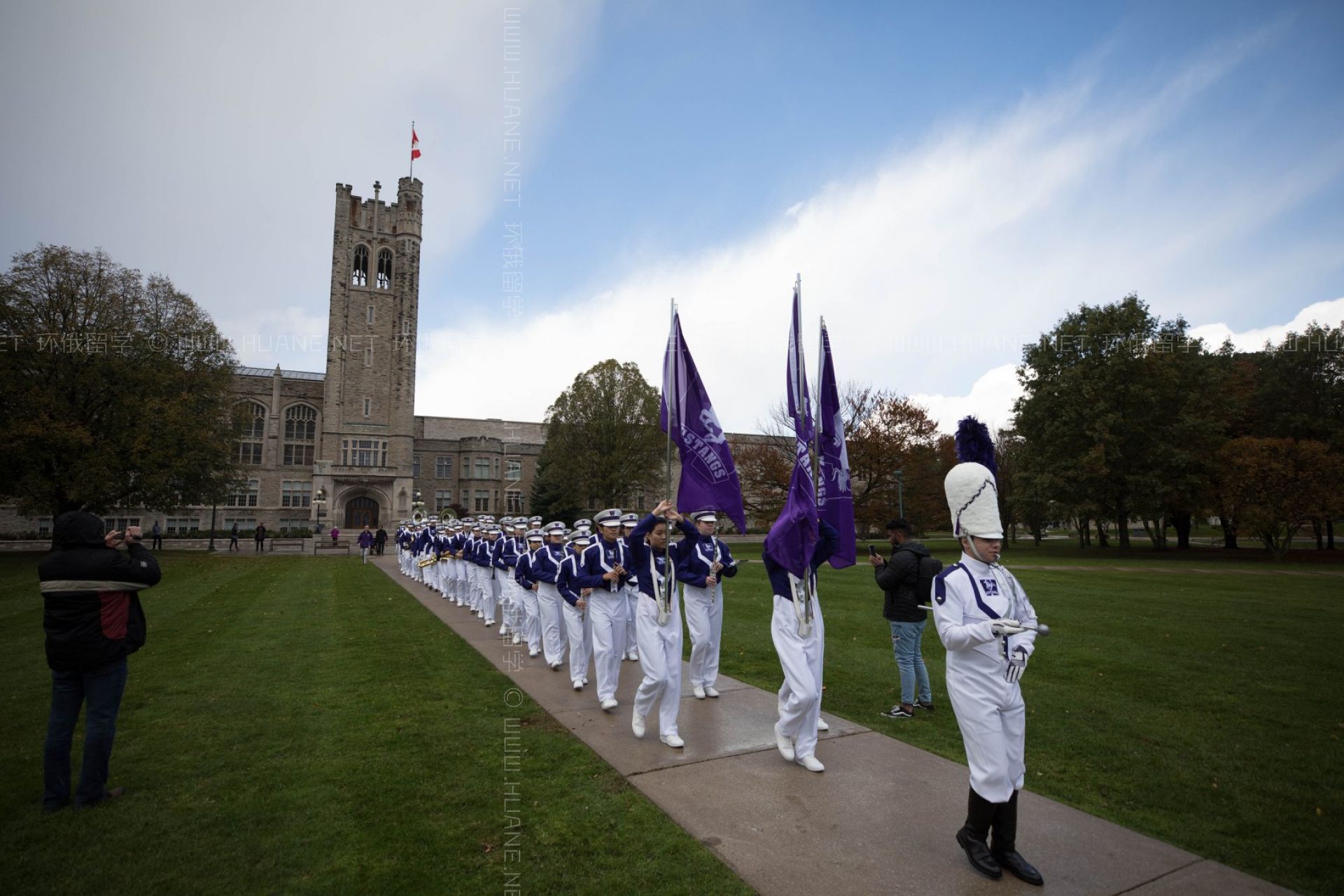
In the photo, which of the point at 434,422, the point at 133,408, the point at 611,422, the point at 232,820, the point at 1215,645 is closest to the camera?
the point at 232,820

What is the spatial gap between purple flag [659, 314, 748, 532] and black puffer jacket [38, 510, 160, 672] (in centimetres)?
482

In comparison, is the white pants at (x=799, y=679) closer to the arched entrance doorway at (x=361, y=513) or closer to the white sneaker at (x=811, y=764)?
the white sneaker at (x=811, y=764)

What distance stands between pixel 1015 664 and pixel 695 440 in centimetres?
412

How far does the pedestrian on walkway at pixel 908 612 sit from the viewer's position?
7.47m

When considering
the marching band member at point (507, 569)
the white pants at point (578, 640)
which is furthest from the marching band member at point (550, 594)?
the marching band member at point (507, 569)

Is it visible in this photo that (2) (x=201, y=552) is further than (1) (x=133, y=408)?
Yes

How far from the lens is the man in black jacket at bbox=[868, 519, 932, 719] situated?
7469 millimetres

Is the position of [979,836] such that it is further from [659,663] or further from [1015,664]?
[659,663]

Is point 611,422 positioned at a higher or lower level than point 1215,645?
higher

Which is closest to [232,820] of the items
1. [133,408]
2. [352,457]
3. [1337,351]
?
[133,408]

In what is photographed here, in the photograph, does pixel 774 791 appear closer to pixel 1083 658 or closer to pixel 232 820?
pixel 232 820

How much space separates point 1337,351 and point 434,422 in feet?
269

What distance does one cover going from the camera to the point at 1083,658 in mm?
10320

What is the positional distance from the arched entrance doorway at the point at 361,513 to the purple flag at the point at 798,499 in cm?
5885
